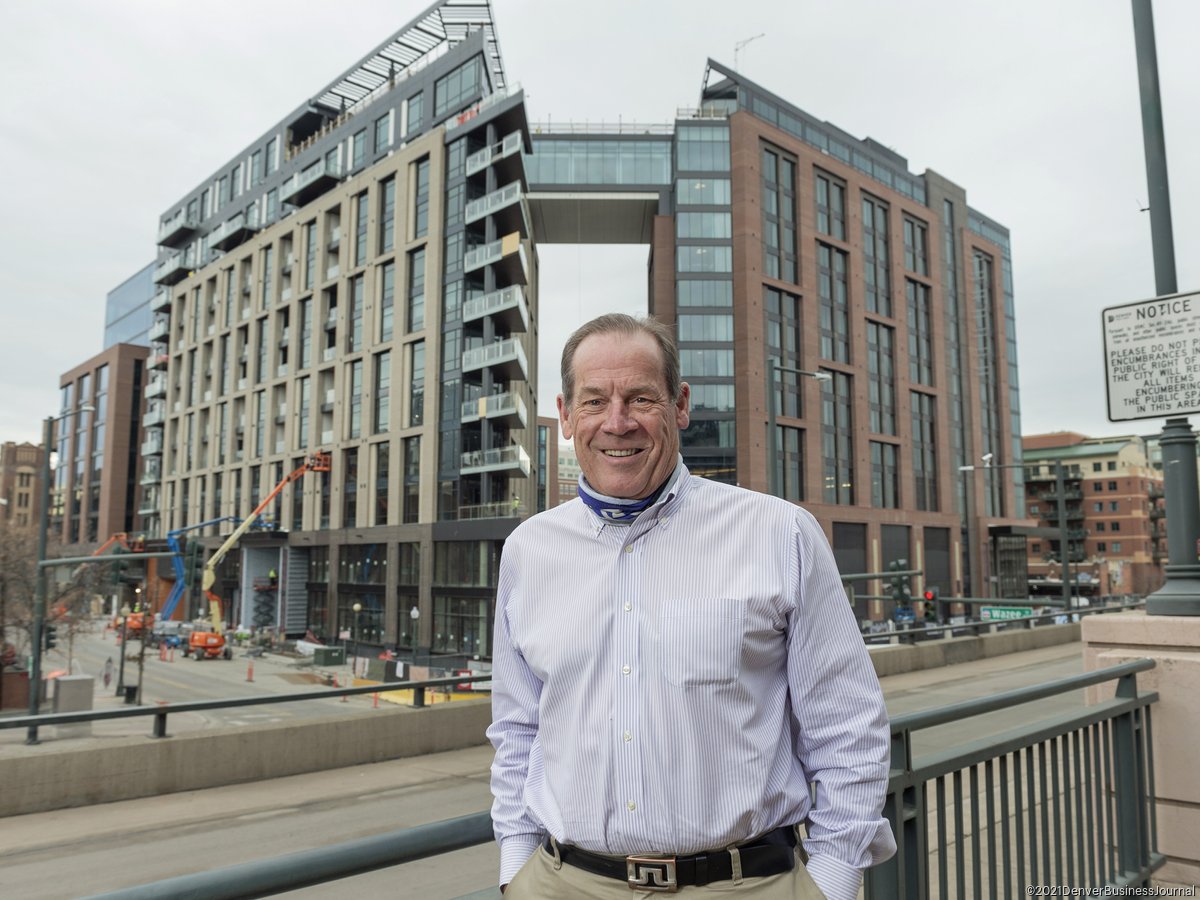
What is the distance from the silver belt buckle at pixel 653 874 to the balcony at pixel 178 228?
267 ft

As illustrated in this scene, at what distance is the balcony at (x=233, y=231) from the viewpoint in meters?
64.2

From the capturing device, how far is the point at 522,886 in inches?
79.3

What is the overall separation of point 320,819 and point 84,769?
2.53 m

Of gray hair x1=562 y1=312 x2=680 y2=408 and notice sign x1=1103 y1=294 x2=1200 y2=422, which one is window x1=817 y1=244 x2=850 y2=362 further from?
gray hair x1=562 y1=312 x2=680 y2=408

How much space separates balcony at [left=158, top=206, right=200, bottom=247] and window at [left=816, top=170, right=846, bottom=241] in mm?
53284

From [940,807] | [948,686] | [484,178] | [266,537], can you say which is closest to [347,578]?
[266,537]

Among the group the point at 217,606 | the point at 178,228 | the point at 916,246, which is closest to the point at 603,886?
the point at 217,606

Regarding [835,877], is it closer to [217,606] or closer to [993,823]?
[993,823]

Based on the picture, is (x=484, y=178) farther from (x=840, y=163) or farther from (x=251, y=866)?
(x=251, y=866)

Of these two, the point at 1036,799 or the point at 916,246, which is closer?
the point at 1036,799

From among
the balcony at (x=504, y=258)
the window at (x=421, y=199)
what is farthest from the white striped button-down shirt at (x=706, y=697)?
the window at (x=421, y=199)

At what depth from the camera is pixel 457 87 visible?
4900 centimetres

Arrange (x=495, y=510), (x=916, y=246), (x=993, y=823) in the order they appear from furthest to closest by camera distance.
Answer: (x=916, y=246) < (x=495, y=510) < (x=993, y=823)

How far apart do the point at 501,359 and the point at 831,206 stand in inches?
1190
